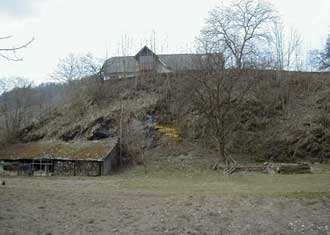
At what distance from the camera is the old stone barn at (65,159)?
110 ft

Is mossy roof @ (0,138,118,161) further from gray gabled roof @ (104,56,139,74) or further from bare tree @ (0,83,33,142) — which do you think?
gray gabled roof @ (104,56,139,74)

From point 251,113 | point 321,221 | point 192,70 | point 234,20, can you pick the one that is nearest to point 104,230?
point 321,221

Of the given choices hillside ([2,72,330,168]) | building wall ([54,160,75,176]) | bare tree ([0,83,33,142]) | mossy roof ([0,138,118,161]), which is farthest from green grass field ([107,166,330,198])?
bare tree ([0,83,33,142])

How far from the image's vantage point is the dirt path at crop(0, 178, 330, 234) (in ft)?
41.8

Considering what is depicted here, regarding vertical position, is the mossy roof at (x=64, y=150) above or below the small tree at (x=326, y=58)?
below

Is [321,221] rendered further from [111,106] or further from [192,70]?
[111,106]

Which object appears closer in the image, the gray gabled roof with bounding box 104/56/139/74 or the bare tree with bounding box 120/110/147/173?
the bare tree with bounding box 120/110/147/173

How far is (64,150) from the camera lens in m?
35.8

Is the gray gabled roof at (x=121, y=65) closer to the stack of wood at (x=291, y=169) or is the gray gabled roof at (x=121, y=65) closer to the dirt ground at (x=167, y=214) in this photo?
the stack of wood at (x=291, y=169)

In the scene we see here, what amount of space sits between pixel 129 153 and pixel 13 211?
22.0m

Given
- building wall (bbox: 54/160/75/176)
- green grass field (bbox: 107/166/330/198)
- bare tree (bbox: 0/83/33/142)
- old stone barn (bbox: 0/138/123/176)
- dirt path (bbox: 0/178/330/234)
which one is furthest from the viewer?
bare tree (bbox: 0/83/33/142)

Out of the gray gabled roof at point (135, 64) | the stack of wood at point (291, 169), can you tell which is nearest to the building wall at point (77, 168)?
the stack of wood at point (291, 169)

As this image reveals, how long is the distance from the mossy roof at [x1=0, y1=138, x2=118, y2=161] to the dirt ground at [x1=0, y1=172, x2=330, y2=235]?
16.8 m

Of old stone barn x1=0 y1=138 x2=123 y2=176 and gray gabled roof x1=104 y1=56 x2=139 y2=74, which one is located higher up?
gray gabled roof x1=104 y1=56 x2=139 y2=74
